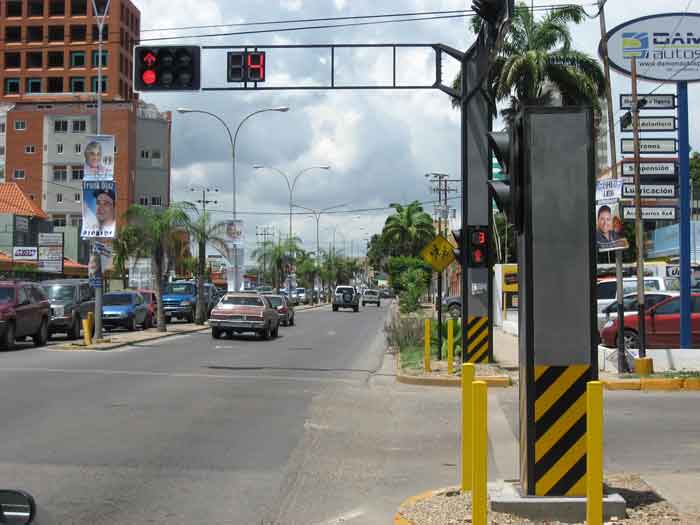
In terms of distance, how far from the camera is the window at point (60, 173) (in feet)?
294

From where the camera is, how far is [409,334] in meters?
25.2

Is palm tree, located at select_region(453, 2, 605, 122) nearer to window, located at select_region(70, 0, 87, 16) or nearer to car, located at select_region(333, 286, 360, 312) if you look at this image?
car, located at select_region(333, 286, 360, 312)

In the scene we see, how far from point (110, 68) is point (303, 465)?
87.9 m

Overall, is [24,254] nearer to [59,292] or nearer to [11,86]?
[59,292]

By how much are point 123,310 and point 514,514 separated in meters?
29.8

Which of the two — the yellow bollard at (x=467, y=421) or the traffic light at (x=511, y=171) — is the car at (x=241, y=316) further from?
the traffic light at (x=511, y=171)

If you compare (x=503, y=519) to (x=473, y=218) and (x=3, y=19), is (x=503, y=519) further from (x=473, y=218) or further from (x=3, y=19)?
(x=3, y=19)

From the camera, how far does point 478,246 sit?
18.6 meters

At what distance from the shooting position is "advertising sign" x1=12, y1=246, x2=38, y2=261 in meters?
52.2

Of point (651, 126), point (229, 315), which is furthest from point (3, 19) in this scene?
point (651, 126)

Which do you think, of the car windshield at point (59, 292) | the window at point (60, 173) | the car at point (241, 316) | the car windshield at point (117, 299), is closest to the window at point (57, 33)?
the window at point (60, 173)

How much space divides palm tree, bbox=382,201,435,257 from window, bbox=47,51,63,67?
39078 mm

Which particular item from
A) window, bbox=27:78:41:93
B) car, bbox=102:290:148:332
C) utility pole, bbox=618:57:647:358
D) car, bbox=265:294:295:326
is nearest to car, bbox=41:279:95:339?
car, bbox=102:290:148:332

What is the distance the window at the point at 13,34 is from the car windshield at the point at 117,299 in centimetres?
6375
